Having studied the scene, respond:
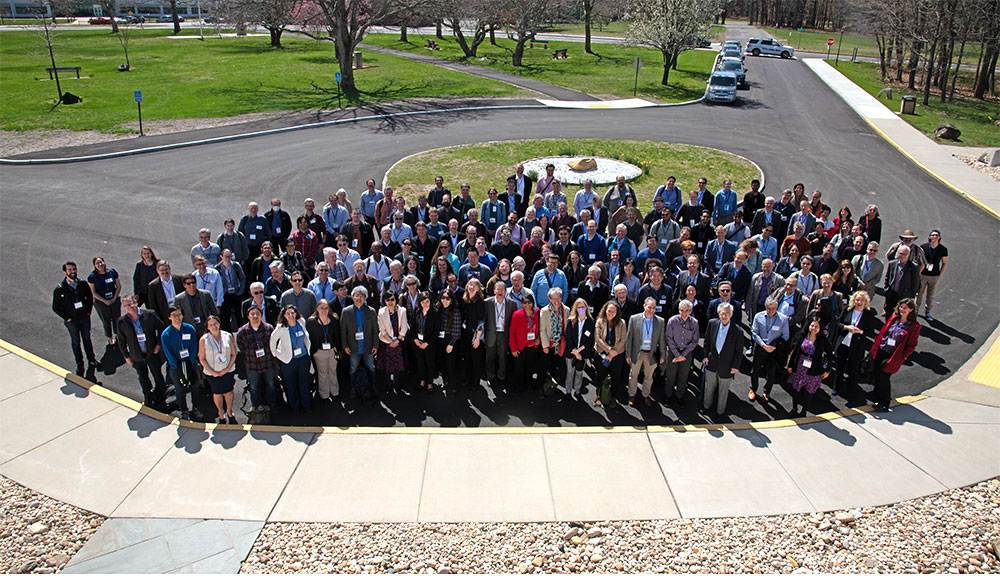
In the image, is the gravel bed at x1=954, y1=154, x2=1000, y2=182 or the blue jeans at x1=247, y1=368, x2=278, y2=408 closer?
the blue jeans at x1=247, y1=368, x2=278, y2=408

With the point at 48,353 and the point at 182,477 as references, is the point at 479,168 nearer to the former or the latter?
the point at 48,353

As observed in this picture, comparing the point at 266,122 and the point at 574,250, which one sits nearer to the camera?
the point at 574,250

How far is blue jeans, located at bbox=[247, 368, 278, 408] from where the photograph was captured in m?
8.52

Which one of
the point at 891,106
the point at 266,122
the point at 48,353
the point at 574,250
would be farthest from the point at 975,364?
the point at 891,106

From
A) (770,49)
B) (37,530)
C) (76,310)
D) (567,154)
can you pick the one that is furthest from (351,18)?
(770,49)

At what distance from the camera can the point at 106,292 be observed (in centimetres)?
1015

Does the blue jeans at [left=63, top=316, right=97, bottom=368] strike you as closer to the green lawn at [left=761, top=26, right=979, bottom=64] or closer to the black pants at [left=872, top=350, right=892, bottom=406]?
the black pants at [left=872, top=350, right=892, bottom=406]

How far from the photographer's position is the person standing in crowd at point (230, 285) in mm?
10359

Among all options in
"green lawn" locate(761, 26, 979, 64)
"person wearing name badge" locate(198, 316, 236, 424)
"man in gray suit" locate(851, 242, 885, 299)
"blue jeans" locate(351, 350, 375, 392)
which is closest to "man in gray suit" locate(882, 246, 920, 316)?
"man in gray suit" locate(851, 242, 885, 299)

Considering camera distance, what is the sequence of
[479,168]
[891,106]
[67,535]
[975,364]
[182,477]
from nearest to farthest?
[67,535] < [182,477] < [975,364] < [479,168] < [891,106]

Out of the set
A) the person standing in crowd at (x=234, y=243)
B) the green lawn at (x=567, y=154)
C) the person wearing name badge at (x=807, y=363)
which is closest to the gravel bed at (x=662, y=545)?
the person wearing name badge at (x=807, y=363)

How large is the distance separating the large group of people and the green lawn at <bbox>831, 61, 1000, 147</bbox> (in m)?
22.3

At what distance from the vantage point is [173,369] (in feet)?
27.8

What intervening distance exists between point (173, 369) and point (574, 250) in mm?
6403
